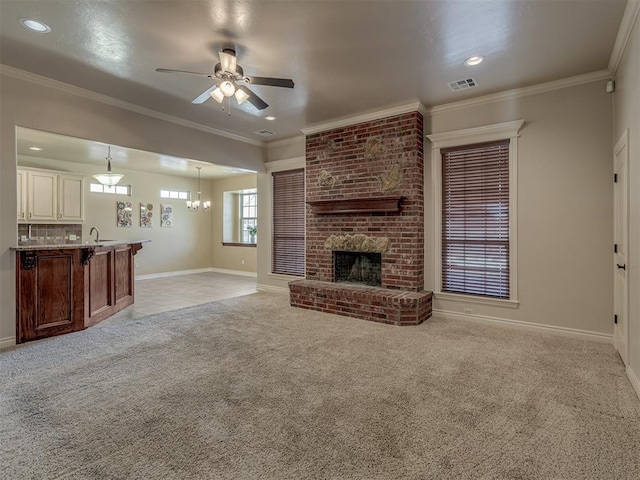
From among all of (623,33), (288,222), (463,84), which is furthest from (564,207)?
(288,222)

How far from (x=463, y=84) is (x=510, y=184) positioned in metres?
1.34

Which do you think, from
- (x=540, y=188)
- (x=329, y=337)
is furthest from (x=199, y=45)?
(x=540, y=188)

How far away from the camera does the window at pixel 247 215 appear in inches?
395

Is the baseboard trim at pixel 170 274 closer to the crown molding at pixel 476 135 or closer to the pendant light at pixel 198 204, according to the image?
the pendant light at pixel 198 204

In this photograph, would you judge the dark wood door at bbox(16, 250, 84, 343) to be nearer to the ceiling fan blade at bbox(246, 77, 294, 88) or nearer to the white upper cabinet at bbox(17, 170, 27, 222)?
the ceiling fan blade at bbox(246, 77, 294, 88)

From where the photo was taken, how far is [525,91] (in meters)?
4.07

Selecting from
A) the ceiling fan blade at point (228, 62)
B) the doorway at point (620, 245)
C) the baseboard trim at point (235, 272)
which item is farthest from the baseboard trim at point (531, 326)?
the baseboard trim at point (235, 272)

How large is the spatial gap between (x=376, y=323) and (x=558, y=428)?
2.48 meters

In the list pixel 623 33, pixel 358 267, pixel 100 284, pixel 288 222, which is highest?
pixel 623 33

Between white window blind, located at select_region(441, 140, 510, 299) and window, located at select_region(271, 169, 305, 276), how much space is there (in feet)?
8.74

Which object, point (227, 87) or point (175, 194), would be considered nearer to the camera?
point (227, 87)

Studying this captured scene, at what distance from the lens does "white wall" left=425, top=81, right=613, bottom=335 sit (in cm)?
367

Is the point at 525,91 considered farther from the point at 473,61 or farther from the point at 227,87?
the point at 227,87

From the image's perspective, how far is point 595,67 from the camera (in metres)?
3.55
